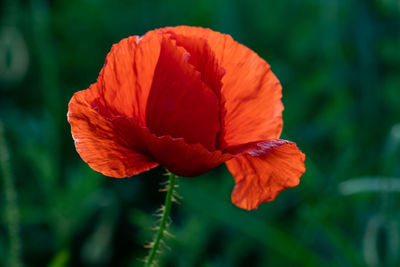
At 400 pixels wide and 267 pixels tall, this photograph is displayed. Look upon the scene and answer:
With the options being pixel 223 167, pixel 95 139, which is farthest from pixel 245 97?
pixel 223 167

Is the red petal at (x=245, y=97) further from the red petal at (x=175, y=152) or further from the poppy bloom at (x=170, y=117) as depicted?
the red petal at (x=175, y=152)

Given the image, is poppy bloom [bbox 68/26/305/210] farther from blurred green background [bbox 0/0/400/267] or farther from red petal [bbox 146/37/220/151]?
blurred green background [bbox 0/0/400/267]

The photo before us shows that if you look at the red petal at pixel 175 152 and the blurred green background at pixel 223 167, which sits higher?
the red petal at pixel 175 152

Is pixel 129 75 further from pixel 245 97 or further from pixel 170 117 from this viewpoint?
pixel 245 97

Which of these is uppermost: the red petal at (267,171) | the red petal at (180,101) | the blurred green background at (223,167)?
the red petal at (180,101)

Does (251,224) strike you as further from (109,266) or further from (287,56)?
(287,56)

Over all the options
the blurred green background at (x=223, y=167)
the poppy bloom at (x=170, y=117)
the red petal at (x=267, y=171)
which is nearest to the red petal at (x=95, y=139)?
the poppy bloom at (x=170, y=117)

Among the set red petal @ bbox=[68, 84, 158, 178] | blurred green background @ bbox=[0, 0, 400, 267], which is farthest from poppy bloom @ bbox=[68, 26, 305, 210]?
blurred green background @ bbox=[0, 0, 400, 267]

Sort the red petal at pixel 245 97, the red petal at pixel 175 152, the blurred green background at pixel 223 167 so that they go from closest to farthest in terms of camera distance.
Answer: the red petal at pixel 175 152 < the red petal at pixel 245 97 < the blurred green background at pixel 223 167
